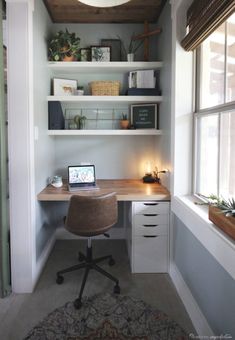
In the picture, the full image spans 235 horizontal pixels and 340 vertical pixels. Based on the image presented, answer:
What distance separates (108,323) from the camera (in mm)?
1786

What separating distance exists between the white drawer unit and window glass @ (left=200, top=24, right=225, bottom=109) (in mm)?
1010

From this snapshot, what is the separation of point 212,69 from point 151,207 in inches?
49.8

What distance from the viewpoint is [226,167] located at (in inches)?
66.6

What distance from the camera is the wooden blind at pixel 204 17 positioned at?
4.63ft

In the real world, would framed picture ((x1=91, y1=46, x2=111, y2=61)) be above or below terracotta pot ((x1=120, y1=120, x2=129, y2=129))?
above

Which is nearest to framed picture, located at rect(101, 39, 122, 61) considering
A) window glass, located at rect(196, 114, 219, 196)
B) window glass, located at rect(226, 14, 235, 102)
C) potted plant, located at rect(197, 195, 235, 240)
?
window glass, located at rect(196, 114, 219, 196)

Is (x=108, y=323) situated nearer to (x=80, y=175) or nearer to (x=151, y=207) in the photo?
(x=151, y=207)

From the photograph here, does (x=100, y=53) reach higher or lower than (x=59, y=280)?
higher

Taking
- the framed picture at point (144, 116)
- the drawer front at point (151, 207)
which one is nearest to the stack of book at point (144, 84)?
the framed picture at point (144, 116)

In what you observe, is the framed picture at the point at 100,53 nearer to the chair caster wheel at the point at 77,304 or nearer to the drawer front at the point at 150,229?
the drawer front at the point at 150,229

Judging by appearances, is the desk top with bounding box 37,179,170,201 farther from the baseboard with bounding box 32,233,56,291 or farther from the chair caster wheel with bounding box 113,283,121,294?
the chair caster wheel with bounding box 113,283,121,294

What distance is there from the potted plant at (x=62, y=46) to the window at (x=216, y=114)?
1.33 m

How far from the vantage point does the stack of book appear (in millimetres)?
2789

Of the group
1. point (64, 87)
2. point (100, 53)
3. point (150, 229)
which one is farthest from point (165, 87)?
point (150, 229)
